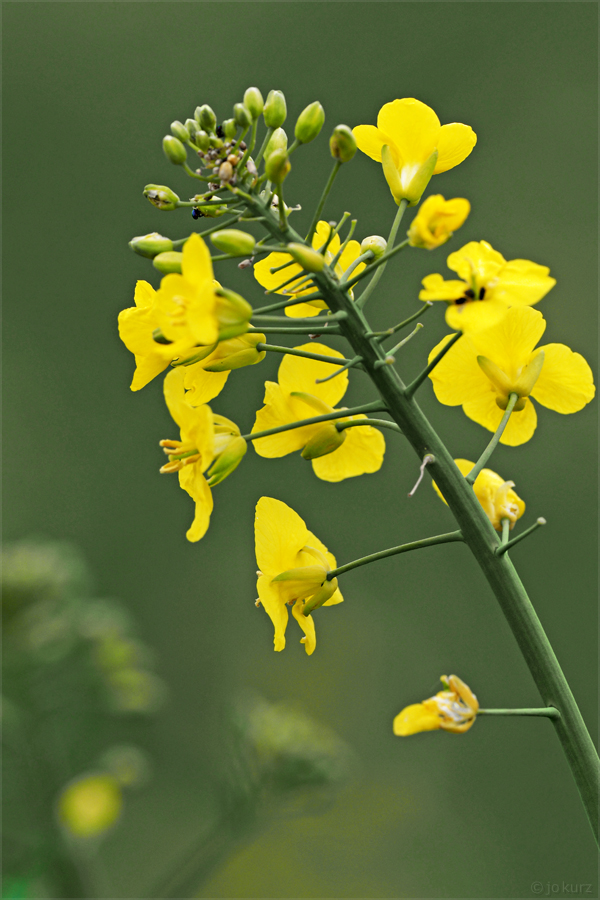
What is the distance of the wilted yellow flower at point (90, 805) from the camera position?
224cm

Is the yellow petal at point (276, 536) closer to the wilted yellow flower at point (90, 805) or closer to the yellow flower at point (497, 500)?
the yellow flower at point (497, 500)

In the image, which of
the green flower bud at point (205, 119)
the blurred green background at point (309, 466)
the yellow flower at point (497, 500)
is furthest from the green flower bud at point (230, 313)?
the blurred green background at point (309, 466)

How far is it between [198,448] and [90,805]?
193 cm

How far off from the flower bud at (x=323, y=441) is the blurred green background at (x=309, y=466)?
388 centimetres

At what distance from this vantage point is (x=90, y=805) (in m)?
2.33

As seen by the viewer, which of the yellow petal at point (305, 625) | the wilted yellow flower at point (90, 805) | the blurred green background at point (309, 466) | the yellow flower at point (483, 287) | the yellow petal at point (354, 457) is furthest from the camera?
the blurred green background at point (309, 466)

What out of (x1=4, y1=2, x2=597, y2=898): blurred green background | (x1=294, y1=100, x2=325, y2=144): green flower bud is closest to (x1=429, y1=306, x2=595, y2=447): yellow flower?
(x1=294, y1=100, x2=325, y2=144): green flower bud

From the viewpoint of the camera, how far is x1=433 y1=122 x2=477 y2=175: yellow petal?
104cm

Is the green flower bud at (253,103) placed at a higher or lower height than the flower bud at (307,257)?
higher

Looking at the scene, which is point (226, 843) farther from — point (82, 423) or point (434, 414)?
point (82, 423)

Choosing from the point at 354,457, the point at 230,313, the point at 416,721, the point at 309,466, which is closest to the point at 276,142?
the point at 230,313

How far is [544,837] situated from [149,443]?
4.44 metres

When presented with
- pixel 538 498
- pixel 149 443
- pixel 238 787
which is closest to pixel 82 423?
pixel 149 443

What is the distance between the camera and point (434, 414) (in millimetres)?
5598
